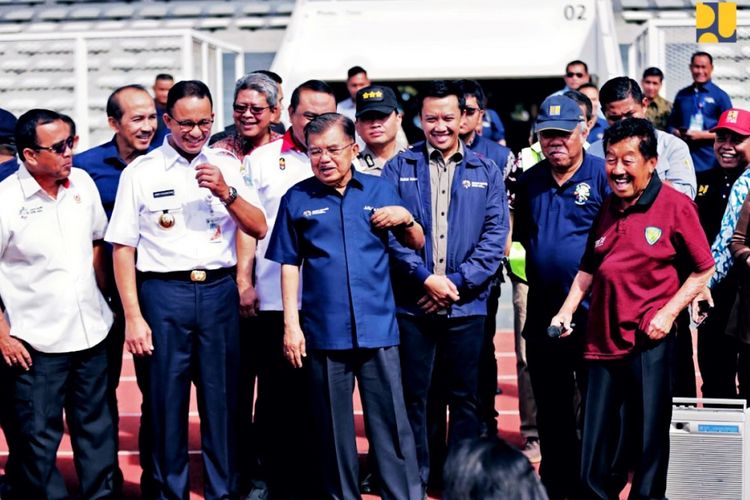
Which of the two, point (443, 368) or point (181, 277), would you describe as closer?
point (181, 277)

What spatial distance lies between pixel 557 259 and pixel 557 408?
2.42ft

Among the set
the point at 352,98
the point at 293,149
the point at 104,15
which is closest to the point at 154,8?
the point at 104,15

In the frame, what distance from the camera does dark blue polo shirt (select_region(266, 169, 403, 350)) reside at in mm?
6082

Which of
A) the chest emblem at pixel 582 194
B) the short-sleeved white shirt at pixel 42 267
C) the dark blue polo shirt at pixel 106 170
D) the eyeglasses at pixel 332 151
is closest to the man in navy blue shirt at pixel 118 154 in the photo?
the dark blue polo shirt at pixel 106 170

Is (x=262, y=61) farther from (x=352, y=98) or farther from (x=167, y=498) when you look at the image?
(x=167, y=498)

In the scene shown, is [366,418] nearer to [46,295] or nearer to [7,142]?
[46,295]

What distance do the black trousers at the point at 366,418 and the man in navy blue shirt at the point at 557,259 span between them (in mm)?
801

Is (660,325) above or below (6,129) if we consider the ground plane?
below

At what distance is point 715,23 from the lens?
1591 centimetres

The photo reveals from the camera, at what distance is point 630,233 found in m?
5.88

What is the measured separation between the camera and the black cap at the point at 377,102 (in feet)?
22.8

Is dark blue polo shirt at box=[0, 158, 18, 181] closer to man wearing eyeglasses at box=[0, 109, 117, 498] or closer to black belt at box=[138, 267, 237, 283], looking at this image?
man wearing eyeglasses at box=[0, 109, 117, 498]

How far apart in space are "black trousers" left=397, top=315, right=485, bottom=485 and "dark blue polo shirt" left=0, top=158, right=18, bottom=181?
2.19 metres

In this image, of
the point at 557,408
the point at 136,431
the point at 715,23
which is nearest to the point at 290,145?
the point at 557,408
